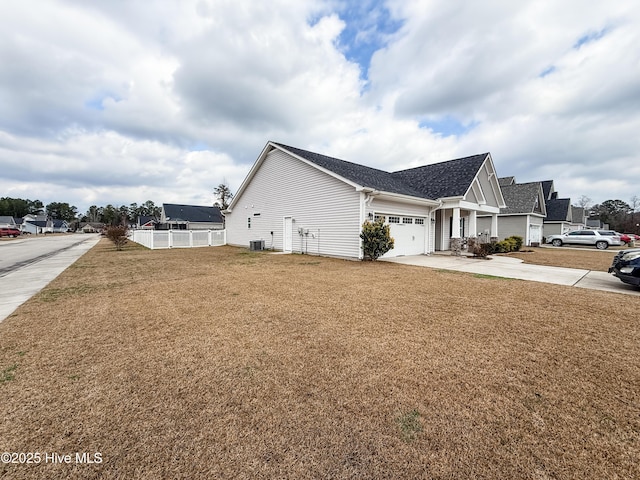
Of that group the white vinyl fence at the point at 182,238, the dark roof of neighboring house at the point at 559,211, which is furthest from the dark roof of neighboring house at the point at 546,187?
the white vinyl fence at the point at 182,238

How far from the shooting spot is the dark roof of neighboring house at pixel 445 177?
14.9 meters

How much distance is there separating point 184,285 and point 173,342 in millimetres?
3835

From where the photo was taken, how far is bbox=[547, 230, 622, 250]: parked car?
20.9m

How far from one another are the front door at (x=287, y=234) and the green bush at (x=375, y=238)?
560 cm

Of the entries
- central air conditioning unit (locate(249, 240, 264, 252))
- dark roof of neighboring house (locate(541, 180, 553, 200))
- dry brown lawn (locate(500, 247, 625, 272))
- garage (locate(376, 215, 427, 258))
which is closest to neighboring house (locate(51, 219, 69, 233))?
central air conditioning unit (locate(249, 240, 264, 252))

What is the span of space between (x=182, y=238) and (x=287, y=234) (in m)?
9.83

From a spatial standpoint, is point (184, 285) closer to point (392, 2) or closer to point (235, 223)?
point (392, 2)

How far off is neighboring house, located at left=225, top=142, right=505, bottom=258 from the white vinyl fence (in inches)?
133

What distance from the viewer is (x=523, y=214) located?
22828 millimetres

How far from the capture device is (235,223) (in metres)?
21.0

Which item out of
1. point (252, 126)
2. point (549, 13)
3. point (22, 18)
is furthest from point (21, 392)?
point (252, 126)

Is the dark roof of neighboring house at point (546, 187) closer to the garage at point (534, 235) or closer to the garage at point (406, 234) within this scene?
the garage at point (534, 235)

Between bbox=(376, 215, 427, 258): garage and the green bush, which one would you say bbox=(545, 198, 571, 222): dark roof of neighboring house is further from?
the green bush

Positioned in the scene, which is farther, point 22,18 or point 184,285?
point 22,18
